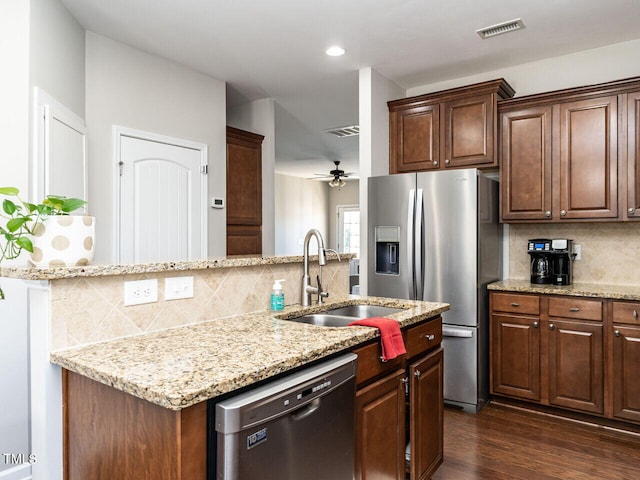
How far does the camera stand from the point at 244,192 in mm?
4645

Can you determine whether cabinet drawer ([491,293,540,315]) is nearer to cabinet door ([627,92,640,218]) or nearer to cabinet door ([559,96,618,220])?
cabinet door ([559,96,618,220])

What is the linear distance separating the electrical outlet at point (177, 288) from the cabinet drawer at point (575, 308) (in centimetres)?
258

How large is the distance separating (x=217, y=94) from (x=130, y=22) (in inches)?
48.2

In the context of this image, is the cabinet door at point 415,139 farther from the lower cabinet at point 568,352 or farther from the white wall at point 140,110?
the white wall at point 140,110

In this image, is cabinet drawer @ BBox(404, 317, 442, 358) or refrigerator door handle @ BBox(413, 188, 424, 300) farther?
refrigerator door handle @ BBox(413, 188, 424, 300)

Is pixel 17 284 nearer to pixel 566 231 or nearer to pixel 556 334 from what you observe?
pixel 556 334

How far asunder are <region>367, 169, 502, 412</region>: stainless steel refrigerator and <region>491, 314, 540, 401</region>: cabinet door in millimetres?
87

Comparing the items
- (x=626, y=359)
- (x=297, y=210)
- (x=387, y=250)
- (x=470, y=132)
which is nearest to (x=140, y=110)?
(x=387, y=250)

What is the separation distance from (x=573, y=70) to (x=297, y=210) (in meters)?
6.95

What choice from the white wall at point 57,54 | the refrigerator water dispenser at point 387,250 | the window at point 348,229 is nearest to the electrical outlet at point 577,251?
the refrigerator water dispenser at point 387,250

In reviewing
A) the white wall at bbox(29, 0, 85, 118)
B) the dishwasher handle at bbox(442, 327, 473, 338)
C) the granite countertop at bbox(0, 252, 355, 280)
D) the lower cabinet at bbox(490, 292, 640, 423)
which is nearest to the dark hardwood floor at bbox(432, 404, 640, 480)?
the lower cabinet at bbox(490, 292, 640, 423)

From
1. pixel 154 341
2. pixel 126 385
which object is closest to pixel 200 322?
pixel 154 341

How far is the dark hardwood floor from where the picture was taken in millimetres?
2455

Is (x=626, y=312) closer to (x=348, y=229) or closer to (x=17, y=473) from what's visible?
(x=17, y=473)
